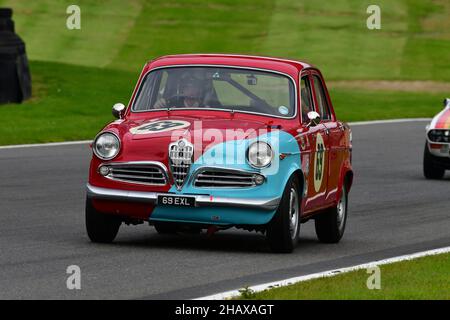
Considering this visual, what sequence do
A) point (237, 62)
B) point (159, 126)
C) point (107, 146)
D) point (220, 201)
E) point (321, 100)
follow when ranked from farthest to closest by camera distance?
point (321, 100) → point (237, 62) → point (159, 126) → point (107, 146) → point (220, 201)

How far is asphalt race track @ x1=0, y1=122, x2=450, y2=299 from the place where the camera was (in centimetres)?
1002

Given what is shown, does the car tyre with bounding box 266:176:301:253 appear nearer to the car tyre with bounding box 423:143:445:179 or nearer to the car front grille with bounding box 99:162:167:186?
the car front grille with bounding box 99:162:167:186

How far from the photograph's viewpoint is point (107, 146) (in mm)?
12117

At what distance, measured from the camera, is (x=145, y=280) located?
1016cm

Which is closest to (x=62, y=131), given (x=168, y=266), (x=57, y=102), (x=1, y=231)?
(x=57, y=102)

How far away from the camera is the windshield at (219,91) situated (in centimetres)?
1298

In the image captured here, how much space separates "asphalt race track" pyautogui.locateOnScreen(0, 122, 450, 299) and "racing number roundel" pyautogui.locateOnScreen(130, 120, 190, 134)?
39.1 inches

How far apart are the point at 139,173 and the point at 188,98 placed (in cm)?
135

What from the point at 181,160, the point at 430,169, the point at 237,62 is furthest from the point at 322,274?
the point at 430,169

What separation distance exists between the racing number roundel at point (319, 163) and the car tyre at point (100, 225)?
184cm

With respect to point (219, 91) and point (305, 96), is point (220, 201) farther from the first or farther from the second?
point (305, 96)

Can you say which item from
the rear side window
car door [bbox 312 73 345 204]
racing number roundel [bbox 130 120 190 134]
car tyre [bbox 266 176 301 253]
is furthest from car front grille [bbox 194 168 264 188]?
the rear side window
